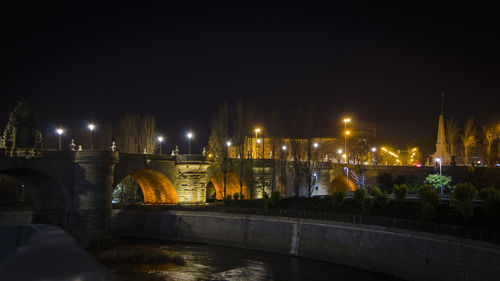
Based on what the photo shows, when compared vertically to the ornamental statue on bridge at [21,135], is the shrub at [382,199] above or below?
below

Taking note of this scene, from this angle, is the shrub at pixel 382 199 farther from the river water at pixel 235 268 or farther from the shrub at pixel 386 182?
the shrub at pixel 386 182

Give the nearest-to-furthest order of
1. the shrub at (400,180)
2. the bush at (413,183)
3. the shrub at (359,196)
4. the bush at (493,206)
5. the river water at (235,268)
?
the bush at (493,206)
the river water at (235,268)
the shrub at (359,196)
the bush at (413,183)
the shrub at (400,180)

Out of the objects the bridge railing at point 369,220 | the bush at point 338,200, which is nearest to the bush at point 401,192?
the bush at point 338,200

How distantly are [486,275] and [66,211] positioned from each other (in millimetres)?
34061

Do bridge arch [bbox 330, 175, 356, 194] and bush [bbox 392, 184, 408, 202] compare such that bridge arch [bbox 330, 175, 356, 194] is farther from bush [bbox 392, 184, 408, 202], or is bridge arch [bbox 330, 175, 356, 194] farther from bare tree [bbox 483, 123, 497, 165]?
bush [bbox 392, 184, 408, 202]

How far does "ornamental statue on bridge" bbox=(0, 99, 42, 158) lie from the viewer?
35.7 metres

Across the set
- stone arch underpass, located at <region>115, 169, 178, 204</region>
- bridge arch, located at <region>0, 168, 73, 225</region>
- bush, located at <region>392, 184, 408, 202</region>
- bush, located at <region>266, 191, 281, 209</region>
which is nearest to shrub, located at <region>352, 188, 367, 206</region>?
bush, located at <region>392, 184, 408, 202</region>

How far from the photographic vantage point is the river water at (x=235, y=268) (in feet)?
90.9

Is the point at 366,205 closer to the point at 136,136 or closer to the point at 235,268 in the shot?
the point at 235,268

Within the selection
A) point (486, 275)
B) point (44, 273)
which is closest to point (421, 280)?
point (486, 275)

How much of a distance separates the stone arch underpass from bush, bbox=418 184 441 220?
1179 inches

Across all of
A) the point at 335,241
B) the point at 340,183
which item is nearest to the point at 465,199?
the point at 335,241

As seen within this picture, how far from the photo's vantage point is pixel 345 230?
31.0 m

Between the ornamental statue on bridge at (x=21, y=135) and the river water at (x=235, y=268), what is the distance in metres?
11.6
